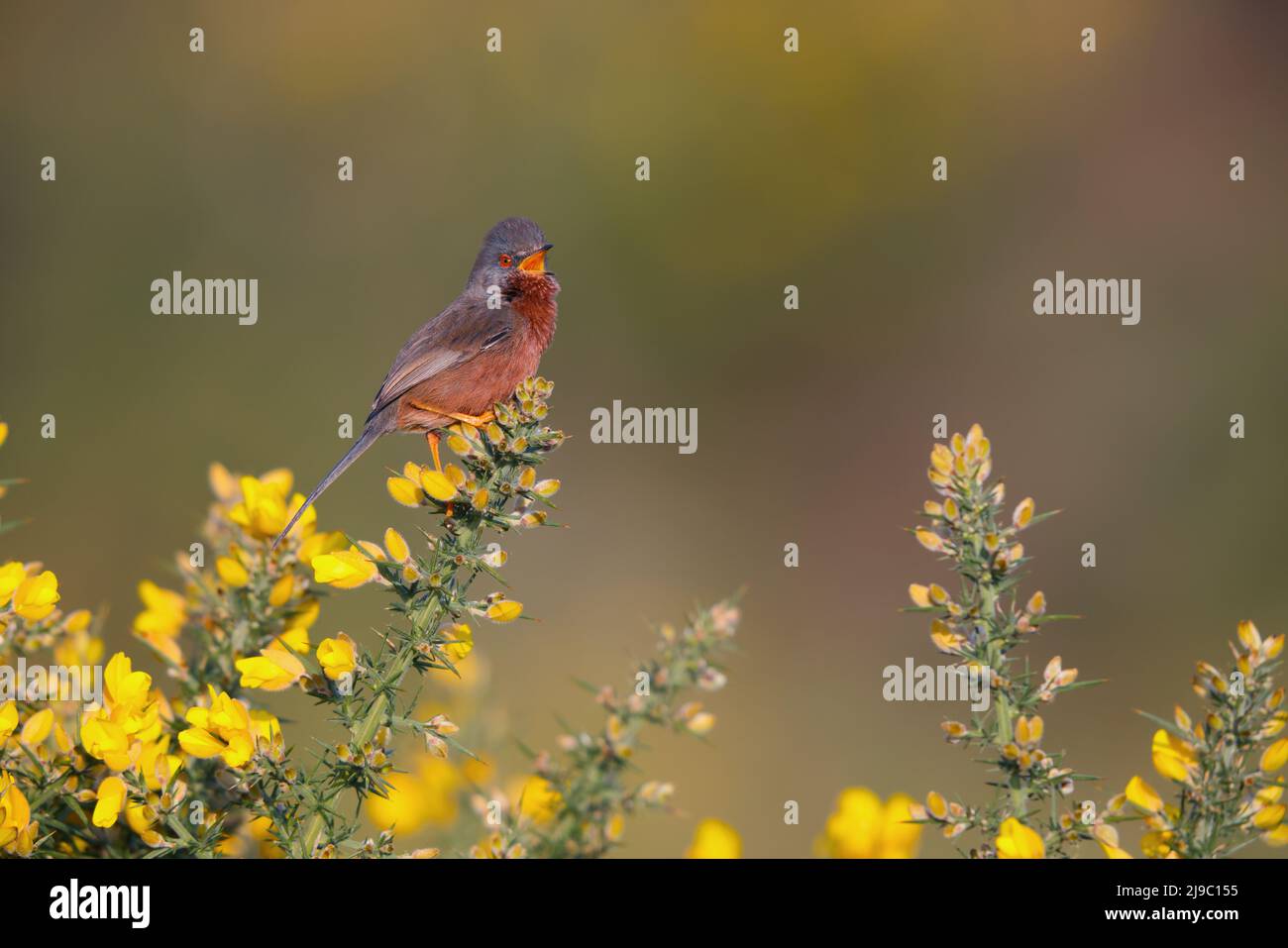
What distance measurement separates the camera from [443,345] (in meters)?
4.60

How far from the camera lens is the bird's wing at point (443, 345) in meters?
4.54

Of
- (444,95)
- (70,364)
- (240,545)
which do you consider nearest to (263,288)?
(70,364)

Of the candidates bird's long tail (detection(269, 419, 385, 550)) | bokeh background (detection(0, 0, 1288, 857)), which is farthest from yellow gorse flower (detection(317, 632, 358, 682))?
bokeh background (detection(0, 0, 1288, 857))

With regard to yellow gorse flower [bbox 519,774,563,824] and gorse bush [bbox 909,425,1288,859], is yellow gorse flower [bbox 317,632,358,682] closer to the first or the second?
yellow gorse flower [bbox 519,774,563,824]

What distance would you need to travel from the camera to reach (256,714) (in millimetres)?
2359

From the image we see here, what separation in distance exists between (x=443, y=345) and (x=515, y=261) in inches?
23.8

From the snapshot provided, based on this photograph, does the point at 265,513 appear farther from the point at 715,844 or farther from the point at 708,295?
the point at 708,295

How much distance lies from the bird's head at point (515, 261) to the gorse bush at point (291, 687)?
224cm

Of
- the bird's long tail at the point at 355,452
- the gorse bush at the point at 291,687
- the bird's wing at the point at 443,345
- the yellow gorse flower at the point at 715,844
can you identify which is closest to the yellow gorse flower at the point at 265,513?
the gorse bush at the point at 291,687

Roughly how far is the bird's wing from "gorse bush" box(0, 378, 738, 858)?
174cm

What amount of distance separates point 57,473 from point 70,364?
3.41 feet

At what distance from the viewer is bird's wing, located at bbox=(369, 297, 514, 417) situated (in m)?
4.54

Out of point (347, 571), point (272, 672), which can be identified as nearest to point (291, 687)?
point (272, 672)

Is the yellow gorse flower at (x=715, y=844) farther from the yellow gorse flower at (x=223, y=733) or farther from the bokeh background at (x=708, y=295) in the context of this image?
the bokeh background at (x=708, y=295)
